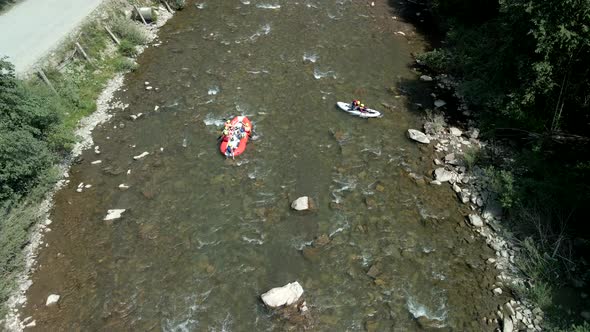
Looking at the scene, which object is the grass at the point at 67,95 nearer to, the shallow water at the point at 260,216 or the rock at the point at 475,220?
the shallow water at the point at 260,216

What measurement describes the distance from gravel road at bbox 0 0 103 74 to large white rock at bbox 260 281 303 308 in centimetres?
1743

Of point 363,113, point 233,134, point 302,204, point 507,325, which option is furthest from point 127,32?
point 507,325

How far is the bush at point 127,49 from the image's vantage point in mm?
24906

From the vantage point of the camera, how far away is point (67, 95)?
21156 mm

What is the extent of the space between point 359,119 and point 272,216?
7.38 meters

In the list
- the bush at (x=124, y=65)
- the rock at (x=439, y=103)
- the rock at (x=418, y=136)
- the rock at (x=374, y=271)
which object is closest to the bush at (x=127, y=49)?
the bush at (x=124, y=65)

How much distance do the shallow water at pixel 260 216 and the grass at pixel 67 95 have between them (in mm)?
936

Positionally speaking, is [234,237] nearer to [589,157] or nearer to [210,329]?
[210,329]

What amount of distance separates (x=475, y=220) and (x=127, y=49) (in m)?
22.2

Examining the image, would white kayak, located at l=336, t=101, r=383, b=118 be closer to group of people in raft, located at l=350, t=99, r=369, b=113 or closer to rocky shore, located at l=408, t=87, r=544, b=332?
group of people in raft, located at l=350, t=99, r=369, b=113

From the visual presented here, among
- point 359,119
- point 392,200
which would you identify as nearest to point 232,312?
point 392,200

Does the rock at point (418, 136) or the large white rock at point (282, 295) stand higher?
the large white rock at point (282, 295)

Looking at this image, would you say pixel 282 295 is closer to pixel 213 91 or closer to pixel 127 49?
pixel 213 91

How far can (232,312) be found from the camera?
1356 centimetres
